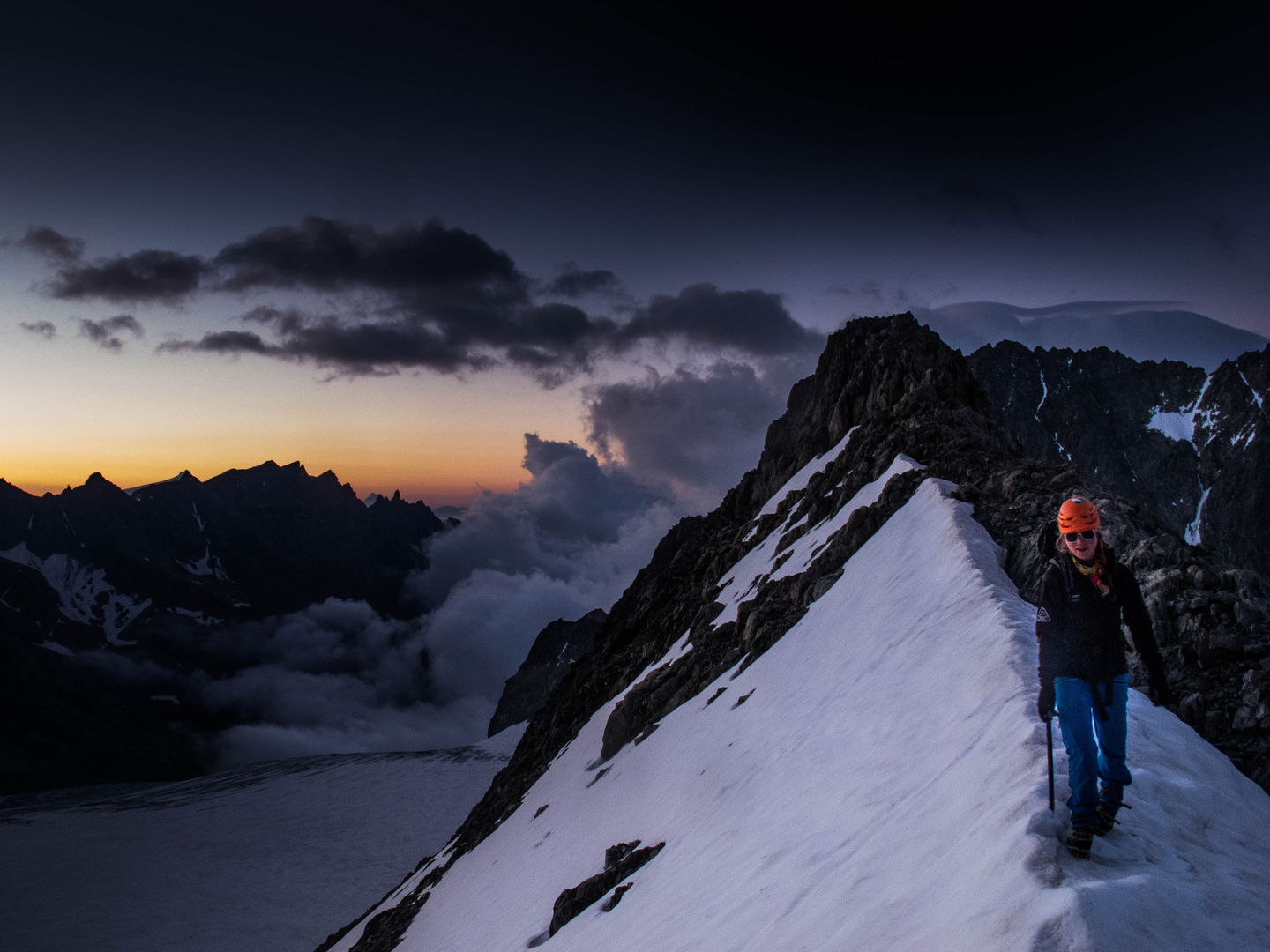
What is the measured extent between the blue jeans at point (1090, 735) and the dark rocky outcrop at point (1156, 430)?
504ft

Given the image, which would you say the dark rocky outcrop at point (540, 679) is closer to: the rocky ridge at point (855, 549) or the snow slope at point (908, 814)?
the rocky ridge at point (855, 549)

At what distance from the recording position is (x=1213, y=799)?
7168 millimetres

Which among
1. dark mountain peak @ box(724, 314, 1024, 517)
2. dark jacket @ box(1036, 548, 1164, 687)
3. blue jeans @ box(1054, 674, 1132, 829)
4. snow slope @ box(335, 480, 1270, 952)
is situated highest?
dark mountain peak @ box(724, 314, 1024, 517)

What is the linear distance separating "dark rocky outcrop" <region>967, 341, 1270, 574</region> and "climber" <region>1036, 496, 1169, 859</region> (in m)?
153

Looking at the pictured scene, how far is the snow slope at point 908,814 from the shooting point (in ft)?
17.1

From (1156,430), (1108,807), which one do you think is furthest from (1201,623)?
(1156,430)

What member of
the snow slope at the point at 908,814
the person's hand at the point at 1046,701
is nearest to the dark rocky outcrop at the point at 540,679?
the snow slope at the point at 908,814

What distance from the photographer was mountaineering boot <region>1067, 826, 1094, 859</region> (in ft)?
17.8

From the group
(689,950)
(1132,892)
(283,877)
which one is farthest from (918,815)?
(283,877)

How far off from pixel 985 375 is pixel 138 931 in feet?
644

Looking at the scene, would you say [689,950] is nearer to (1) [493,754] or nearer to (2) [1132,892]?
(2) [1132,892]

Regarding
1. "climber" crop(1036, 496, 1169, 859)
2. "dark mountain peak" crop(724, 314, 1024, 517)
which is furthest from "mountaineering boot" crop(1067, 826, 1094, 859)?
"dark mountain peak" crop(724, 314, 1024, 517)

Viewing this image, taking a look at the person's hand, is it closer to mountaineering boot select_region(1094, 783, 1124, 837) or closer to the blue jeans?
the blue jeans

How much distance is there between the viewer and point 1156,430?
163 m
